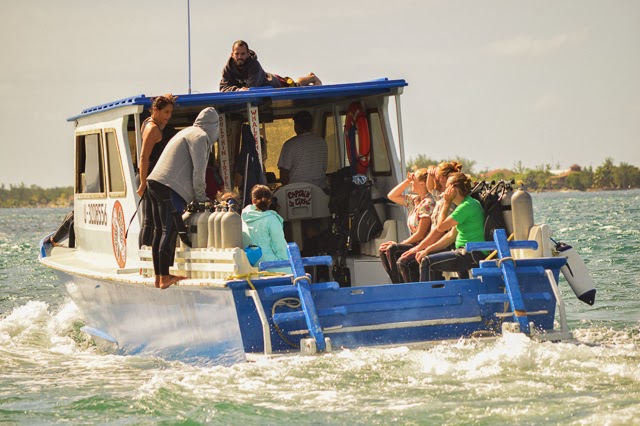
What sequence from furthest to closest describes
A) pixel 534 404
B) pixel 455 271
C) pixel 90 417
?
1. pixel 455 271
2. pixel 90 417
3. pixel 534 404

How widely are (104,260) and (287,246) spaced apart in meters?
3.75

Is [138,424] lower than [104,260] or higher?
lower

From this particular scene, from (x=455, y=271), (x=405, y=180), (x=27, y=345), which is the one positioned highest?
(x=405, y=180)

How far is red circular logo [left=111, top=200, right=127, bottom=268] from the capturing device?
468 inches

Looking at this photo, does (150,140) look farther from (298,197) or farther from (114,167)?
(298,197)

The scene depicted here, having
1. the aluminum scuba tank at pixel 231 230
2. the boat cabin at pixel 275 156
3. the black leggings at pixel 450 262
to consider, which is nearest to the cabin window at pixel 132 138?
the boat cabin at pixel 275 156

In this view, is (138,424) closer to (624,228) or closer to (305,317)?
(305,317)

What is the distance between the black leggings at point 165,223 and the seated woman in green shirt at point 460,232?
205 cm

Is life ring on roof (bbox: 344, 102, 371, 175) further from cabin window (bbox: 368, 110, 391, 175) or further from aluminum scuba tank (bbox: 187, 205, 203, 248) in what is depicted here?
aluminum scuba tank (bbox: 187, 205, 203, 248)

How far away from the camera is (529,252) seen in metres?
9.91

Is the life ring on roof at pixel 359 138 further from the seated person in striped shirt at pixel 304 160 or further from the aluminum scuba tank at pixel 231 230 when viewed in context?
the aluminum scuba tank at pixel 231 230

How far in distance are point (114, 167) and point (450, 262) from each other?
12.4ft

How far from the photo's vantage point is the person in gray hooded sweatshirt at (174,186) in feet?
33.3

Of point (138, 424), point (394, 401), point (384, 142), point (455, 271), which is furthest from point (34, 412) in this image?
point (384, 142)
